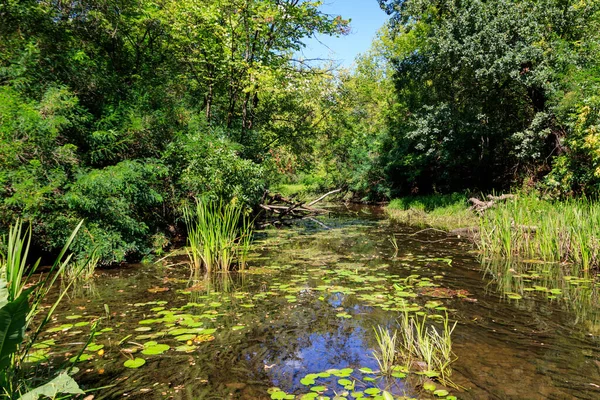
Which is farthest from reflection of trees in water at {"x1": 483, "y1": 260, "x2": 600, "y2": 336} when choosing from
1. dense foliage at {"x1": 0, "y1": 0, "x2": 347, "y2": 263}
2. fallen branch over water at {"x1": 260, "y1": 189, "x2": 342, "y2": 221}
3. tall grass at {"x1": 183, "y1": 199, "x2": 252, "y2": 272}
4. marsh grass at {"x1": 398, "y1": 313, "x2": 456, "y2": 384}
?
fallen branch over water at {"x1": 260, "y1": 189, "x2": 342, "y2": 221}

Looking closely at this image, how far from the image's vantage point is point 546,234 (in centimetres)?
627

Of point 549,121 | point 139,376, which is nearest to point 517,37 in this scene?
point 549,121

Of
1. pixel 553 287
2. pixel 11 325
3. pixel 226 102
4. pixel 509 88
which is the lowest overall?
pixel 553 287

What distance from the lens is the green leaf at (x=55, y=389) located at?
1.76 meters

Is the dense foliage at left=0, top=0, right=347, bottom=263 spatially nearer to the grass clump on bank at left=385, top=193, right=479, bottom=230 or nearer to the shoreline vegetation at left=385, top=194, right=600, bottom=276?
the shoreline vegetation at left=385, top=194, right=600, bottom=276

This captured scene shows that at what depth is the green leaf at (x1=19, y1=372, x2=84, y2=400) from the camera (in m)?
1.76

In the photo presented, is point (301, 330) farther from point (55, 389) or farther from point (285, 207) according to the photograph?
point (285, 207)

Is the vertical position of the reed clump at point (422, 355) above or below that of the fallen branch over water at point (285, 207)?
below

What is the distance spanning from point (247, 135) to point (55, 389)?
30.2ft

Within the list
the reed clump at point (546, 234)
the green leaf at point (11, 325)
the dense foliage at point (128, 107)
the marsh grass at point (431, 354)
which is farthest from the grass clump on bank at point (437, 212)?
the green leaf at point (11, 325)

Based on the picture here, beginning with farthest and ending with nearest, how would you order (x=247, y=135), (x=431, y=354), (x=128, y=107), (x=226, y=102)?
(x=226, y=102), (x=247, y=135), (x=128, y=107), (x=431, y=354)

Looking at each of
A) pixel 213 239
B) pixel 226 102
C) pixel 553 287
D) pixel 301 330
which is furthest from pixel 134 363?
pixel 226 102

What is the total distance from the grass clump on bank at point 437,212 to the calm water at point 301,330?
16.6ft

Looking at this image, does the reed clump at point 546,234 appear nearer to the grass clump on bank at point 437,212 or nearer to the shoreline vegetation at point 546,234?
the shoreline vegetation at point 546,234
